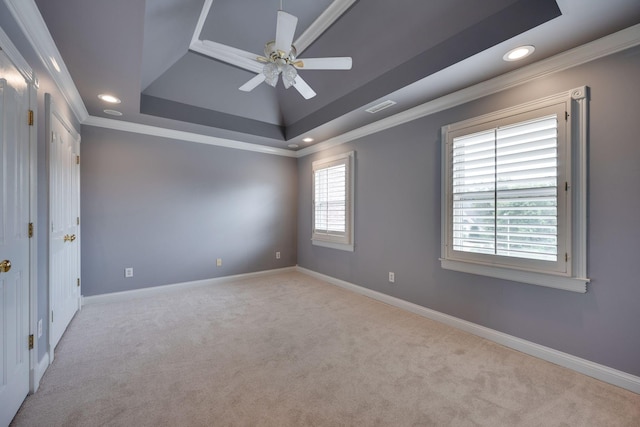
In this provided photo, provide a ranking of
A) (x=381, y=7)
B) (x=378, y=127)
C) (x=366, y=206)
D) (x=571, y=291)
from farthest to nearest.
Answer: (x=366, y=206), (x=378, y=127), (x=381, y=7), (x=571, y=291)

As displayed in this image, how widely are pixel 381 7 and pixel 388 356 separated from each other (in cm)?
321

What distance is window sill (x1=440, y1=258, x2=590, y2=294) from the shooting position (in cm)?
212

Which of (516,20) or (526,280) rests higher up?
(516,20)

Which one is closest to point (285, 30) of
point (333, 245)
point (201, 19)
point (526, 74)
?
point (201, 19)

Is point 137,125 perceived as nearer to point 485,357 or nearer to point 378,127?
point 378,127

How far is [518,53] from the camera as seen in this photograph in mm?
2168

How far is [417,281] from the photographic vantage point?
3307 millimetres

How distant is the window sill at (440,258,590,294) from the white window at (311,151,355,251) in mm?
1696

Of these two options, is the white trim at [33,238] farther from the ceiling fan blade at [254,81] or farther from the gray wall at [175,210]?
the gray wall at [175,210]

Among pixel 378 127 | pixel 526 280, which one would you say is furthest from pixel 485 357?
pixel 378 127

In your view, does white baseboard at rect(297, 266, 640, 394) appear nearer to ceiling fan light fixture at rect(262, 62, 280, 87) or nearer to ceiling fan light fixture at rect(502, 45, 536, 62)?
ceiling fan light fixture at rect(502, 45, 536, 62)

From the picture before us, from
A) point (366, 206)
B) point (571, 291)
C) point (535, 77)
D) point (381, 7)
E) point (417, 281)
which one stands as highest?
point (381, 7)

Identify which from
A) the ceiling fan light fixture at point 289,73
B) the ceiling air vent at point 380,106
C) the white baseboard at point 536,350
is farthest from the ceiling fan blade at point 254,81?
the white baseboard at point 536,350

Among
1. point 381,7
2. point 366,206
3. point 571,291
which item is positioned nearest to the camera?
point 571,291
